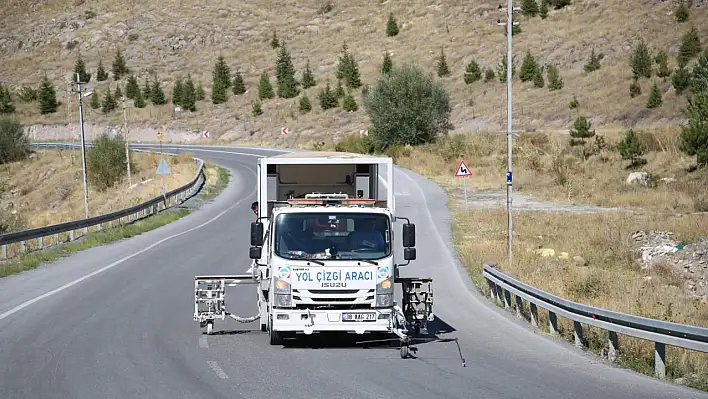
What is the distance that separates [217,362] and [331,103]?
81704 mm

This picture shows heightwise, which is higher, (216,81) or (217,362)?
(216,81)

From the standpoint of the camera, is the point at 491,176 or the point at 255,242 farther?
the point at 491,176

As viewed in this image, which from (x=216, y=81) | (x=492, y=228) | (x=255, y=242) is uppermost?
(x=216, y=81)

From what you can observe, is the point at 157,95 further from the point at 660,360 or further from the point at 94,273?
the point at 660,360

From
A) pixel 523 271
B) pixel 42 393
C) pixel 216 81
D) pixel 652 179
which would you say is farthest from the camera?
pixel 216 81

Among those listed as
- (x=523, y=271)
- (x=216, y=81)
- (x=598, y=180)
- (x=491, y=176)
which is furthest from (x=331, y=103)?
(x=523, y=271)

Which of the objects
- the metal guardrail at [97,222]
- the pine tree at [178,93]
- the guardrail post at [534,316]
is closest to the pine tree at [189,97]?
the pine tree at [178,93]

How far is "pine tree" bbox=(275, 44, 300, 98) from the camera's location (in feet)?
331

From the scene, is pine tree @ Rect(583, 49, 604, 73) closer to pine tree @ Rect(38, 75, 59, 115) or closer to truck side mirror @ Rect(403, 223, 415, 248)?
pine tree @ Rect(38, 75, 59, 115)

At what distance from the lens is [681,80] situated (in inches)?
2467

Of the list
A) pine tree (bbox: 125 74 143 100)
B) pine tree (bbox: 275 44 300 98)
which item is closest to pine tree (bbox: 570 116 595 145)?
pine tree (bbox: 275 44 300 98)

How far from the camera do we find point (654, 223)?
3166cm

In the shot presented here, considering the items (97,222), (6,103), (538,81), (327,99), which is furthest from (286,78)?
(97,222)

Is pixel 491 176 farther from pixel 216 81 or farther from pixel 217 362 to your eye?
pixel 216 81
